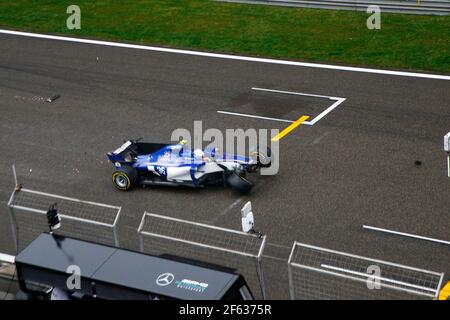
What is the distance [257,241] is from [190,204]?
2944mm

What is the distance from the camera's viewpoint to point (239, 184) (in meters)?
17.0

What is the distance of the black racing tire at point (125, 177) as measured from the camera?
17641mm

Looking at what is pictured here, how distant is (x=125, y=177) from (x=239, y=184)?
8.45 ft

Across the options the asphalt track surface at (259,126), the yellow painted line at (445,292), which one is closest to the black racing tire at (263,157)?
the asphalt track surface at (259,126)

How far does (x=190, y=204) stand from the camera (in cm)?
1722

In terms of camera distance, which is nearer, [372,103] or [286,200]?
[286,200]

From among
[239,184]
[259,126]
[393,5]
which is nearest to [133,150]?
[239,184]

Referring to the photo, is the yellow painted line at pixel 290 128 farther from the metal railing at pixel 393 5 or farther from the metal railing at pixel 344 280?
the metal railing at pixel 393 5

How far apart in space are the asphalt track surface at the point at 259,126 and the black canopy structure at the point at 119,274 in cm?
299

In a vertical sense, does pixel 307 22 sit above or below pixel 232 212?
above

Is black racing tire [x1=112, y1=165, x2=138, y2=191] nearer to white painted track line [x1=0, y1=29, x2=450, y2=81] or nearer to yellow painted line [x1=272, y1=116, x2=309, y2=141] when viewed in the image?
yellow painted line [x1=272, y1=116, x2=309, y2=141]
